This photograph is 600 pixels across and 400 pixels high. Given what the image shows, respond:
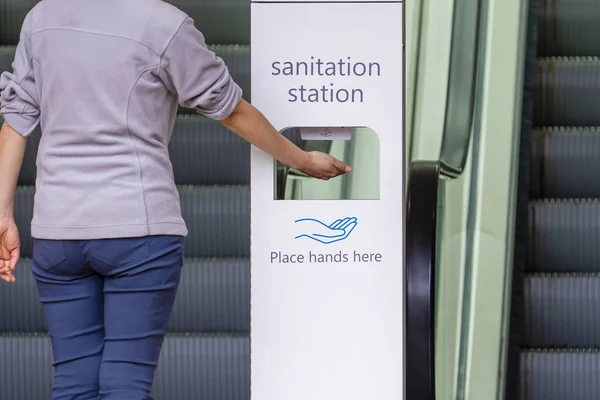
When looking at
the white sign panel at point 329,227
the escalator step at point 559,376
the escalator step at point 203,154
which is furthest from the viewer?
the escalator step at point 203,154

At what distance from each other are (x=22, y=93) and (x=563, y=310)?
221 centimetres

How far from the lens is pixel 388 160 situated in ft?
9.31

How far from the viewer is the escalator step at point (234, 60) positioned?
4.45m

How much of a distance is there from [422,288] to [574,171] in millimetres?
1765

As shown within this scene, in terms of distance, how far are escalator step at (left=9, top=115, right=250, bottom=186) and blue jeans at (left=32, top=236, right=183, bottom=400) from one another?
5.99 ft

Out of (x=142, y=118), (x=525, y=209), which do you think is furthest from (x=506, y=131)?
(x=142, y=118)

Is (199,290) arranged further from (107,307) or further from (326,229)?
(107,307)

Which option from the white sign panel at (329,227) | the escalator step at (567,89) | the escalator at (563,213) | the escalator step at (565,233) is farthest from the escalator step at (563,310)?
the white sign panel at (329,227)

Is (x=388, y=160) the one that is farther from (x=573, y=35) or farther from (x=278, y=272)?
(x=573, y=35)

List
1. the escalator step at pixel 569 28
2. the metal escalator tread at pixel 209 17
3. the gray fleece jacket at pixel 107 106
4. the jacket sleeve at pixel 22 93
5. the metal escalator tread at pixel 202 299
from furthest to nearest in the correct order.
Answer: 1. the metal escalator tread at pixel 209 17
2. the escalator step at pixel 569 28
3. the metal escalator tread at pixel 202 299
4. the jacket sleeve at pixel 22 93
5. the gray fleece jacket at pixel 107 106

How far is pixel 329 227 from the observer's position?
2.86m

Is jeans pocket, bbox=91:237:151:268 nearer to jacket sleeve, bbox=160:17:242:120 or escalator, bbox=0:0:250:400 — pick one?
jacket sleeve, bbox=160:17:242:120

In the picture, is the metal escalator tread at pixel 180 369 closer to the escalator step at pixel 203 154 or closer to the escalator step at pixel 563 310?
the escalator step at pixel 203 154

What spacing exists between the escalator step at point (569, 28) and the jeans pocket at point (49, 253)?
2.60 metres
